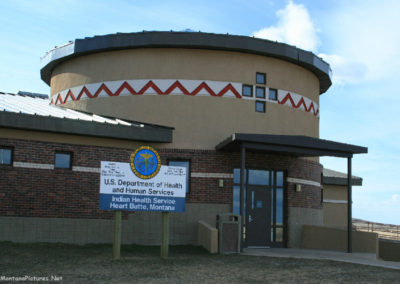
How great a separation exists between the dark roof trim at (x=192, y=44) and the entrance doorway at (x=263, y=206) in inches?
182

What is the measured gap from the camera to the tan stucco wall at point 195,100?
19375 mm

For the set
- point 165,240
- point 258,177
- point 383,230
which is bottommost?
point 383,230

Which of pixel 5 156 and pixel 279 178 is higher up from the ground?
pixel 5 156

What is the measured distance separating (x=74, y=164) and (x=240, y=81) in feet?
23.0

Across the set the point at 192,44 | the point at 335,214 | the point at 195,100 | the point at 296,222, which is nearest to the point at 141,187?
the point at 195,100

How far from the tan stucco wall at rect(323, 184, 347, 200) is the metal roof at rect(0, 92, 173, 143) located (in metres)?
13.3

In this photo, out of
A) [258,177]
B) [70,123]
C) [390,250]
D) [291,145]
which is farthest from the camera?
[390,250]

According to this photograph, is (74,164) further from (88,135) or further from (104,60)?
(104,60)

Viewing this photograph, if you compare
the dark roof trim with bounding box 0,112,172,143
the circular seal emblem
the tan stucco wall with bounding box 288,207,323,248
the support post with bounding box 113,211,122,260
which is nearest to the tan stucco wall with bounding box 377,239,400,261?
the tan stucco wall with bounding box 288,207,323,248

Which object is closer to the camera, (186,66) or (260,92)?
(186,66)

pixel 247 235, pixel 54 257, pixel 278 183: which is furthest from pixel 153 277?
pixel 278 183

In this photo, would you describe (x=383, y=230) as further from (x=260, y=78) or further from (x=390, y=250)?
(x=260, y=78)

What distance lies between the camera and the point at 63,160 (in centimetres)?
1728

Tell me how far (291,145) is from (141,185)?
5806 mm
